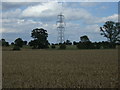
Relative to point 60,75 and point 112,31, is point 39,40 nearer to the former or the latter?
point 112,31

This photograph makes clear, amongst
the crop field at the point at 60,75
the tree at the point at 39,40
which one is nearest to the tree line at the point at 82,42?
the tree at the point at 39,40

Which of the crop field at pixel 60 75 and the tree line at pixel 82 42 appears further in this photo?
the tree line at pixel 82 42

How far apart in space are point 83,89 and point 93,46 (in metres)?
100

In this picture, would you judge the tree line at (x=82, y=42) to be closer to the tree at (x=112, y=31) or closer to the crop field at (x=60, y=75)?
the tree at (x=112, y=31)

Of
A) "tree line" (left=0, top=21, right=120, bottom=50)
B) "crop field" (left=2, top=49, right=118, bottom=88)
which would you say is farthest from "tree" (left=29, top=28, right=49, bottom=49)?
"crop field" (left=2, top=49, right=118, bottom=88)

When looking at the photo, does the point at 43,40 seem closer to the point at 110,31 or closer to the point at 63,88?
the point at 110,31

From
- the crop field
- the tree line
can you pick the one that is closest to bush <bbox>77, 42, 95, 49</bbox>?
the tree line

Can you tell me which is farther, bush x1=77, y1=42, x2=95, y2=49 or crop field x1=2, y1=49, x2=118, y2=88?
bush x1=77, y1=42, x2=95, y2=49

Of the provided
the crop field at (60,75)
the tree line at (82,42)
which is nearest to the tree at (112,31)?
the tree line at (82,42)

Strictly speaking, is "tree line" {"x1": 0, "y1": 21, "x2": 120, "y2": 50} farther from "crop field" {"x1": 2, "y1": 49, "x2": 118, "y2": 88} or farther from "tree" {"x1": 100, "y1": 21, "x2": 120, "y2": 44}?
"crop field" {"x1": 2, "y1": 49, "x2": 118, "y2": 88}

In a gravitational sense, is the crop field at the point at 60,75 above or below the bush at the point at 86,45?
below

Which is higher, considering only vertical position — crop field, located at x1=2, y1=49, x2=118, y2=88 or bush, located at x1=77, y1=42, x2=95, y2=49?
bush, located at x1=77, y1=42, x2=95, y2=49

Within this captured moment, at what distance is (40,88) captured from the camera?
1005 cm

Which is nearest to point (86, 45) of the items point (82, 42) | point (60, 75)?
point (82, 42)
